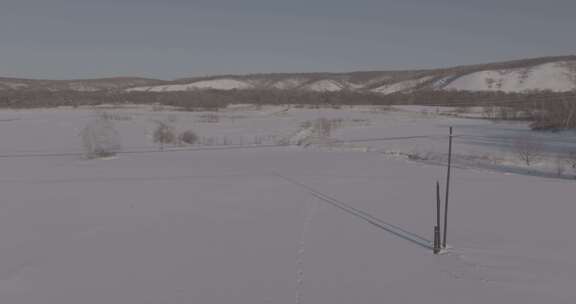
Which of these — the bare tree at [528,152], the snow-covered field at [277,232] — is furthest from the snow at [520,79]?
the snow-covered field at [277,232]

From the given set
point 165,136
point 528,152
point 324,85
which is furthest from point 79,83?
point 528,152

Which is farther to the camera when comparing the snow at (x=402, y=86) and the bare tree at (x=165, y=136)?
the snow at (x=402, y=86)

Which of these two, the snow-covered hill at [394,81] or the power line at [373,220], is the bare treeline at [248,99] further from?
the power line at [373,220]

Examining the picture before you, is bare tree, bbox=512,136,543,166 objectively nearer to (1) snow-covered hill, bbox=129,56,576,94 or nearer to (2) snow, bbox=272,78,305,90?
(1) snow-covered hill, bbox=129,56,576,94

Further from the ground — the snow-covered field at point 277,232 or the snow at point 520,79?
the snow at point 520,79

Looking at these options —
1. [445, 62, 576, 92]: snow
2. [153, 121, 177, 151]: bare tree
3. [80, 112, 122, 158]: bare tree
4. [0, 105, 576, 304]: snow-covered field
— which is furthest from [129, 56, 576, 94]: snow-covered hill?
[80, 112, 122, 158]: bare tree

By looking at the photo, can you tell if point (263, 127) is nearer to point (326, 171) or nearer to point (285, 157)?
point (285, 157)
